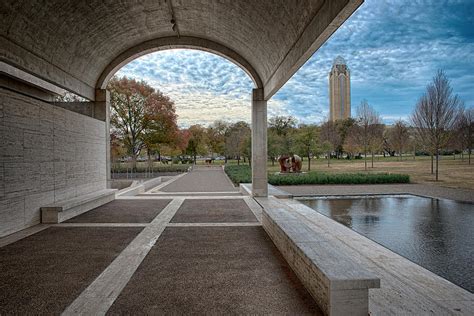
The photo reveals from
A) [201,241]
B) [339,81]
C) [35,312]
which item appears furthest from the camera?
[339,81]

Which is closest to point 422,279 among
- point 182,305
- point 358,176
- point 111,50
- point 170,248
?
point 182,305

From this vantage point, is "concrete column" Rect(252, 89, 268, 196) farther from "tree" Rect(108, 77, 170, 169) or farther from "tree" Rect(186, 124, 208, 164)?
"tree" Rect(186, 124, 208, 164)

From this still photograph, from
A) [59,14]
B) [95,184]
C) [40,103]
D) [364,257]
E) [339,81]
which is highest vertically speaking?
[339,81]

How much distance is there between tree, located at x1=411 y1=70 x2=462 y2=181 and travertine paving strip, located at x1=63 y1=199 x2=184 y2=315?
23.2 m

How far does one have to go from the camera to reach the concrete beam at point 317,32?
16.7ft

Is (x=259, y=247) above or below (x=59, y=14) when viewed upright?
below

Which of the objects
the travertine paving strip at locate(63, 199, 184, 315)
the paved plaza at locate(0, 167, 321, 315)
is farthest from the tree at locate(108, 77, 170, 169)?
the travertine paving strip at locate(63, 199, 184, 315)

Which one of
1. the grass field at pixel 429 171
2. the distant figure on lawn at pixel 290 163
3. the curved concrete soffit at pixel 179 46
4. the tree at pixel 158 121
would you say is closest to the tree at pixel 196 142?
the grass field at pixel 429 171

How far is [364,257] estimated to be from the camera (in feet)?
20.3

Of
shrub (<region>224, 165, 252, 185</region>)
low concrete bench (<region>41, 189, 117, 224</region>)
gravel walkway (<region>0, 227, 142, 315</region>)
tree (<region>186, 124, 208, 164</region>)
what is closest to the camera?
gravel walkway (<region>0, 227, 142, 315</region>)

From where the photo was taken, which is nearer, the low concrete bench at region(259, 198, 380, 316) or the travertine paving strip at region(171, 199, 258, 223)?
the low concrete bench at region(259, 198, 380, 316)

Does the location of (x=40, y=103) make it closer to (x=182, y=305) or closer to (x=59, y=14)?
(x=59, y=14)

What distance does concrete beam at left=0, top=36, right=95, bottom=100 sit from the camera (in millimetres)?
7777

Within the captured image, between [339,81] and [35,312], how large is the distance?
114 metres
